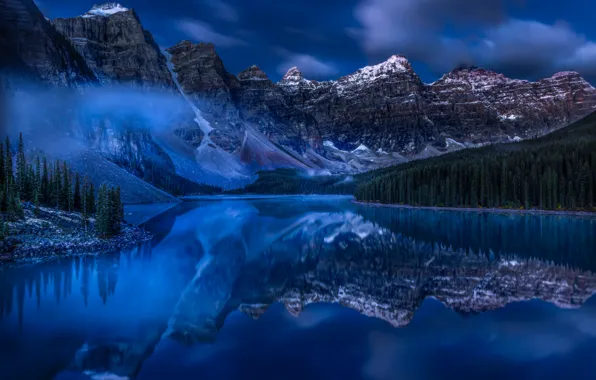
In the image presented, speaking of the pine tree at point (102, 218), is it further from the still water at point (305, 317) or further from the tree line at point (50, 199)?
the still water at point (305, 317)

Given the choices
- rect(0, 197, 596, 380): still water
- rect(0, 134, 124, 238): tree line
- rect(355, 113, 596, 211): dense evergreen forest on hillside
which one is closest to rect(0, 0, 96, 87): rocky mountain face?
rect(0, 134, 124, 238): tree line

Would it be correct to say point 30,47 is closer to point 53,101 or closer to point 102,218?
point 53,101

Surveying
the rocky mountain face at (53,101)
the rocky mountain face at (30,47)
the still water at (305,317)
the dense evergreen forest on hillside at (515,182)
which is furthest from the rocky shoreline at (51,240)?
the rocky mountain face at (30,47)

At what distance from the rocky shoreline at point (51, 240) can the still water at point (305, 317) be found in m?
3.16

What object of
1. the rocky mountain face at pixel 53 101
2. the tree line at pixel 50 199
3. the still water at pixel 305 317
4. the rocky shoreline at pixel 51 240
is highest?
the rocky mountain face at pixel 53 101

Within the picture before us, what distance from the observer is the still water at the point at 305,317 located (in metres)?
11.5

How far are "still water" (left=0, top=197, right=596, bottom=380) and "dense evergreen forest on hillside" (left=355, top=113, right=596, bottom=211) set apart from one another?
192 ft

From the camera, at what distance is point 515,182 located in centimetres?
8712

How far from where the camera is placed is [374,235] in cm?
4319

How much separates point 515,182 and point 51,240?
8394 centimetres

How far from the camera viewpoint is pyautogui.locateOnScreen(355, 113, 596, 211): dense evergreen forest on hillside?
79.3 metres

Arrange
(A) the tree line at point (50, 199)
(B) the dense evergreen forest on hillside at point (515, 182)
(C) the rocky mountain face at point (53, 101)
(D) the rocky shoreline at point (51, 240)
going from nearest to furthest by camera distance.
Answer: (D) the rocky shoreline at point (51, 240) → (A) the tree line at point (50, 199) → (B) the dense evergreen forest on hillside at point (515, 182) → (C) the rocky mountain face at point (53, 101)

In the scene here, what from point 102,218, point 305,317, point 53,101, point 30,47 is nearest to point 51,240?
point 102,218

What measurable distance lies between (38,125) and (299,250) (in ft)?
324
